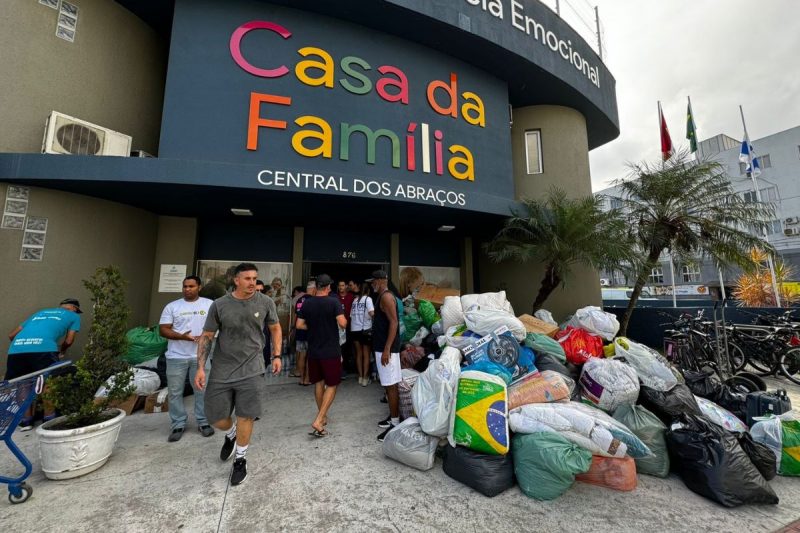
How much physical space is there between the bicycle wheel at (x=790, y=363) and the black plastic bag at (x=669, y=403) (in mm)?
4609

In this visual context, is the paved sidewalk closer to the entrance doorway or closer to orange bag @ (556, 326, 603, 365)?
orange bag @ (556, 326, 603, 365)

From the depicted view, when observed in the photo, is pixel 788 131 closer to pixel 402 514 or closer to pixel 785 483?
pixel 785 483

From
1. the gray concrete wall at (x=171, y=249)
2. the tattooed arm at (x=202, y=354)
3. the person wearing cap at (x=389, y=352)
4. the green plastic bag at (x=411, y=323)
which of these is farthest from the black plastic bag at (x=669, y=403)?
the gray concrete wall at (x=171, y=249)

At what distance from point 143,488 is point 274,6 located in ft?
24.9

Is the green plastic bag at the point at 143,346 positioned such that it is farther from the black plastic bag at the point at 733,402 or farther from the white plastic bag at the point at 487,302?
the black plastic bag at the point at 733,402

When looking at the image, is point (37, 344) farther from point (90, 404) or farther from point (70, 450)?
point (70, 450)

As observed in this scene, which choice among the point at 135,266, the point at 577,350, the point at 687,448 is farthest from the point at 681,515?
the point at 135,266

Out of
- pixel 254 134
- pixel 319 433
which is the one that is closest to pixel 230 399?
pixel 319 433

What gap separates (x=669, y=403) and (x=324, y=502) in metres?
3.34

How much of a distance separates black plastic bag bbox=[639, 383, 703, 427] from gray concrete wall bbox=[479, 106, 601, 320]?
16.8 feet

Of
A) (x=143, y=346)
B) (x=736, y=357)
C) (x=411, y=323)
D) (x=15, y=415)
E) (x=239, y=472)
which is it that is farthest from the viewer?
(x=736, y=357)

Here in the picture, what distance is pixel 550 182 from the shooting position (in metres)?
8.75

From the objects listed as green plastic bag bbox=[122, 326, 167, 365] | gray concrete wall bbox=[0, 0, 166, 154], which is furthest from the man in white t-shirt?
gray concrete wall bbox=[0, 0, 166, 154]

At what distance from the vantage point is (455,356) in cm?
352
